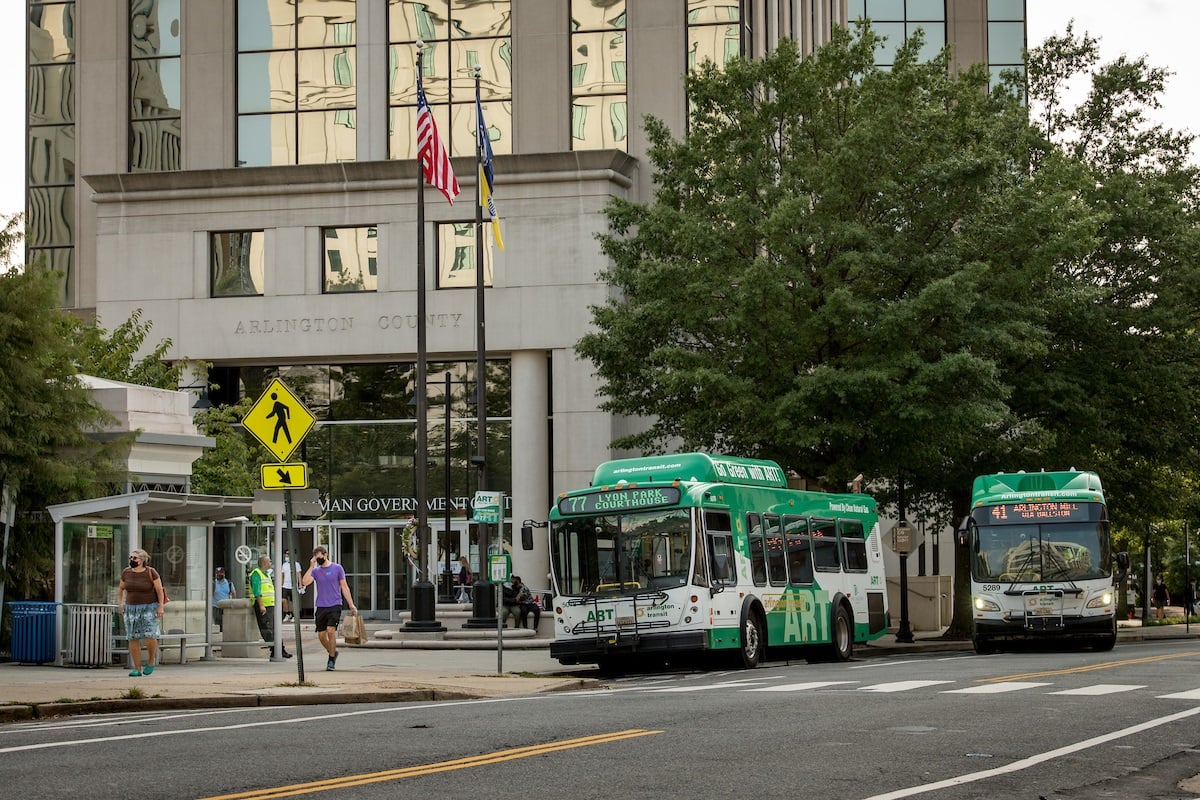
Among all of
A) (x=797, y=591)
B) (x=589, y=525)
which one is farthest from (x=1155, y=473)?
(x=589, y=525)

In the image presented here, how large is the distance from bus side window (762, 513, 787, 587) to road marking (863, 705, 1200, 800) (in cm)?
A: 1161

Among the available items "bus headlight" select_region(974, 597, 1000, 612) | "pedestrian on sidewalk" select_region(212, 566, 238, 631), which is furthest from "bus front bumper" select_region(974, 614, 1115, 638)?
"pedestrian on sidewalk" select_region(212, 566, 238, 631)

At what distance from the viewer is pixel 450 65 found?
50281 mm

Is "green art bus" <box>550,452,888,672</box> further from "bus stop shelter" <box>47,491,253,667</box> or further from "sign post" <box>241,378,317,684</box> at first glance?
"sign post" <box>241,378,317,684</box>

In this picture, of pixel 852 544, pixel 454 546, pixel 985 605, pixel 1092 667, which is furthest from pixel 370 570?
pixel 1092 667

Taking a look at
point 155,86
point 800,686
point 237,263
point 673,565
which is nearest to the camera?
point 800,686

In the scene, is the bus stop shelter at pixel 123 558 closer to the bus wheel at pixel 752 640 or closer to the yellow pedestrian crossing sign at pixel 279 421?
the yellow pedestrian crossing sign at pixel 279 421

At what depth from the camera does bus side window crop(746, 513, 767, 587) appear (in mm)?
25938

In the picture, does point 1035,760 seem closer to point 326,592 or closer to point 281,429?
point 281,429

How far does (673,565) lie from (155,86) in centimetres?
3325

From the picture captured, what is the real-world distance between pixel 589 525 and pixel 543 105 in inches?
1042

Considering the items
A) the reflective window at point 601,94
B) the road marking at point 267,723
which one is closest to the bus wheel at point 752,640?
the road marking at point 267,723

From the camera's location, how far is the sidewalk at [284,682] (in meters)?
17.1

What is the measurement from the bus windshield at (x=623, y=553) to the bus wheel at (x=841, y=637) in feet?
17.4
